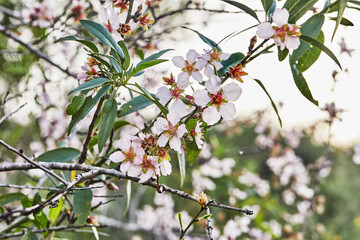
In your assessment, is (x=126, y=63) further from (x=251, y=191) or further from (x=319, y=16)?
(x=251, y=191)

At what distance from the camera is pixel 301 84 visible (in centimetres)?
75

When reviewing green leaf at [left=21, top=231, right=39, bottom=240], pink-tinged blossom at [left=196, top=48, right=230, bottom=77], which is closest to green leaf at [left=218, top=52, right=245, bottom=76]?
pink-tinged blossom at [left=196, top=48, right=230, bottom=77]

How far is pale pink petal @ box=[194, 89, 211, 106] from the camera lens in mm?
689

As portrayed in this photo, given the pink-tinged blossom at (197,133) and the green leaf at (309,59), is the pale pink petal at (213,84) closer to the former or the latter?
the pink-tinged blossom at (197,133)

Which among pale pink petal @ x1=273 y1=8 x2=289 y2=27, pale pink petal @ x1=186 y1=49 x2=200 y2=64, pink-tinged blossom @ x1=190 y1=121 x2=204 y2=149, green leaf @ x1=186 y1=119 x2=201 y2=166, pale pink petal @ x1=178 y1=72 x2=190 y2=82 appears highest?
pale pink petal @ x1=273 y1=8 x2=289 y2=27

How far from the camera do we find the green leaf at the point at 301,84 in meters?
0.74

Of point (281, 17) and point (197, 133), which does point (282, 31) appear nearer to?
point (281, 17)

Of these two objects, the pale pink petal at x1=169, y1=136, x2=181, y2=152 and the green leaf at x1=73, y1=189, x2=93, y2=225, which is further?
the green leaf at x1=73, y1=189, x2=93, y2=225

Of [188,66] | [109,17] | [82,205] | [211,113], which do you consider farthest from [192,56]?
[82,205]

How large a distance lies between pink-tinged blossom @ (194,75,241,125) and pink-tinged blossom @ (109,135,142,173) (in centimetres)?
16

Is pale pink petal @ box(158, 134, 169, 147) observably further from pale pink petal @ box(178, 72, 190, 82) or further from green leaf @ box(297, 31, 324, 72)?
green leaf @ box(297, 31, 324, 72)

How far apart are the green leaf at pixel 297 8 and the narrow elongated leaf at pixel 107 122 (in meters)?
0.43

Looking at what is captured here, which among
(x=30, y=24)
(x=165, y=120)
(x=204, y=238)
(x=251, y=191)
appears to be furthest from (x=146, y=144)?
(x=251, y=191)

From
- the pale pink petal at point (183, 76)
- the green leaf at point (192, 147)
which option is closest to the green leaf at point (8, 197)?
the green leaf at point (192, 147)
